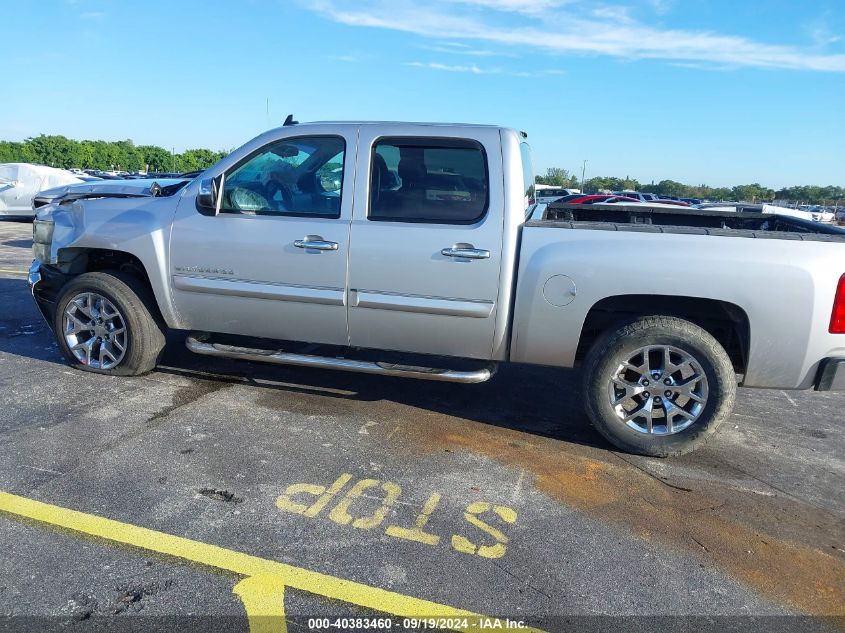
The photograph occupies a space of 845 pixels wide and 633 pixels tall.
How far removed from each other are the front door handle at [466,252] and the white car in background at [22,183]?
14.2m

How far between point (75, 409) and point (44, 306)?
1.42 metres

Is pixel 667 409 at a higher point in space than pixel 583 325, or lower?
lower

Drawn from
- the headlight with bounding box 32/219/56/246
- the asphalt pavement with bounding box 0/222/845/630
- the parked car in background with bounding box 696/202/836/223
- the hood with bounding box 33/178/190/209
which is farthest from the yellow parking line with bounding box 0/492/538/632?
the parked car in background with bounding box 696/202/836/223

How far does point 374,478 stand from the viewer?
3.44 m

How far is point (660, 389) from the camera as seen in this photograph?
3840 millimetres

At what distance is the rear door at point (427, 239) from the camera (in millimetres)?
3885

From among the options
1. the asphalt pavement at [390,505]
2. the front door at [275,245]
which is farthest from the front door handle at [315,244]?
the asphalt pavement at [390,505]

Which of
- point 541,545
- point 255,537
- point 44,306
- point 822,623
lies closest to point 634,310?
point 541,545

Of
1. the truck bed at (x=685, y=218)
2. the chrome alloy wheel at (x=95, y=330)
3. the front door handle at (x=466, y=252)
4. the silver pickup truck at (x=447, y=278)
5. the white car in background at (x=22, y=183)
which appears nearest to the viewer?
the silver pickup truck at (x=447, y=278)

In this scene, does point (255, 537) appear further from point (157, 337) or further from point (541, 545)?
point (157, 337)

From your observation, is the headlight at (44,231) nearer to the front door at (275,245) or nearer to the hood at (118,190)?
the hood at (118,190)

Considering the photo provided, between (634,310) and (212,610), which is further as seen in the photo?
(634,310)

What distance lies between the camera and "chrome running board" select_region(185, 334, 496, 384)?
4.00m

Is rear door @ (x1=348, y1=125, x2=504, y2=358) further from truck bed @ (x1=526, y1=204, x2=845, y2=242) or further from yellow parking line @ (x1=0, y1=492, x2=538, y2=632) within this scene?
yellow parking line @ (x1=0, y1=492, x2=538, y2=632)
